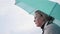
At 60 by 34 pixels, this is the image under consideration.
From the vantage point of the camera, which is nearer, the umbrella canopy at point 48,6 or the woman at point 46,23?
the umbrella canopy at point 48,6

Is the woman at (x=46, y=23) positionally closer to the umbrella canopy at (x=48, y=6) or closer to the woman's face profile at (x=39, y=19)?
the woman's face profile at (x=39, y=19)

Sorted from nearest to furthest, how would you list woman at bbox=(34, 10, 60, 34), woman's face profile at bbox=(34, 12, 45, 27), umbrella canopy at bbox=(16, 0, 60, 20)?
umbrella canopy at bbox=(16, 0, 60, 20)
woman at bbox=(34, 10, 60, 34)
woman's face profile at bbox=(34, 12, 45, 27)

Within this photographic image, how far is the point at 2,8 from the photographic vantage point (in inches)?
151

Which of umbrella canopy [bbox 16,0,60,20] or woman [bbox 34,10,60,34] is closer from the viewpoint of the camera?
umbrella canopy [bbox 16,0,60,20]

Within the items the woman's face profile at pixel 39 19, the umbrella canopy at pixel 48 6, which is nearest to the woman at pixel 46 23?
the woman's face profile at pixel 39 19

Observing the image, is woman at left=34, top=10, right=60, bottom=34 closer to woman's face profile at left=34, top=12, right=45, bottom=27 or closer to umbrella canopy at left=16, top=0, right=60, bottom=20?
woman's face profile at left=34, top=12, right=45, bottom=27

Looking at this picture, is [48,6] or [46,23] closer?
[48,6]

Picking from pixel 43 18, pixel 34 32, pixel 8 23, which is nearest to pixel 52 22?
pixel 43 18

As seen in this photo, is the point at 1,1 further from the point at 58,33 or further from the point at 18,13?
the point at 58,33

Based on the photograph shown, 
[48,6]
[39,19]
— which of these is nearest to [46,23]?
[39,19]

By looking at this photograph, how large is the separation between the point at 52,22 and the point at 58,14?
0.30 meters

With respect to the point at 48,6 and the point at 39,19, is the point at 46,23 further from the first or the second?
the point at 48,6

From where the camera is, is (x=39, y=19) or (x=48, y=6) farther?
(x=39, y=19)

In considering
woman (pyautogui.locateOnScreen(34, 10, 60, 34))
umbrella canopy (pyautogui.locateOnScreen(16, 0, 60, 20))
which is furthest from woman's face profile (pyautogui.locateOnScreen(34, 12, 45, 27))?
umbrella canopy (pyautogui.locateOnScreen(16, 0, 60, 20))
